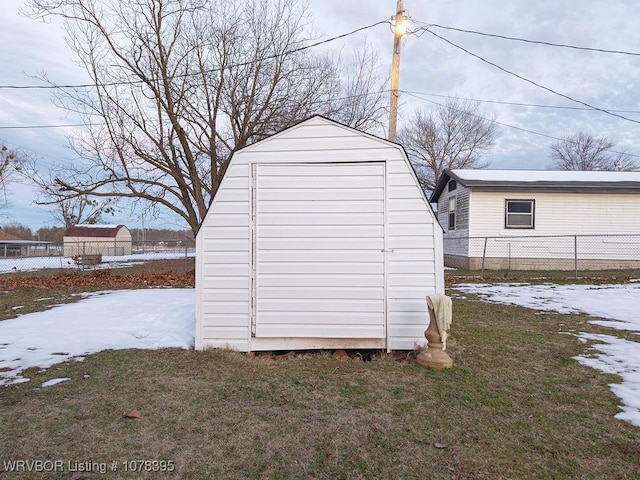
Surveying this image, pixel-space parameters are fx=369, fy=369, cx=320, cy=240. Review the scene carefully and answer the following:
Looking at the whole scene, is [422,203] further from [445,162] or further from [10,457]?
[445,162]

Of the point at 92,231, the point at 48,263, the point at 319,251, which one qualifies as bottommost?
the point at 48,263

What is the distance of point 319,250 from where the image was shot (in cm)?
457

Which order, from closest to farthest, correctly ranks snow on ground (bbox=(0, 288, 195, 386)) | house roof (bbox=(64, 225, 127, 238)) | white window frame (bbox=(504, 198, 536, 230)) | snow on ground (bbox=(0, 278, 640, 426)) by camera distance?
snow on ground (bbox=(0, 278, 640, 426)) < snow on ground (bbox=(0, 288, 195, 386)) < white window frame (bbox=(504, 198, 536, 230)) < house roof (bbox=(64, 225, 127, 238))

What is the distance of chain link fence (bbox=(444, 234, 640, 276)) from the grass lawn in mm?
11309

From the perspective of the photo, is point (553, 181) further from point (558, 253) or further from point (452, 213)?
point (452, 213)

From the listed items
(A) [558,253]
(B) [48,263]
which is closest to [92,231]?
(B) [48,263]

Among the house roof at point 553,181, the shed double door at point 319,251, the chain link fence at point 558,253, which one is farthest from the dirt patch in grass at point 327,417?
the house roof at point 553,181

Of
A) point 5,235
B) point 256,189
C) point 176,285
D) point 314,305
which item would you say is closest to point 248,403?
point 314,305

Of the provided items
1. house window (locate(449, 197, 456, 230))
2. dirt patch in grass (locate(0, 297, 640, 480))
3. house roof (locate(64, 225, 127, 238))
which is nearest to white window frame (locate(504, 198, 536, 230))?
house window (locate(449, 197, 456, 230))

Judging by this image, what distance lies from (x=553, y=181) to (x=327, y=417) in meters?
15.5

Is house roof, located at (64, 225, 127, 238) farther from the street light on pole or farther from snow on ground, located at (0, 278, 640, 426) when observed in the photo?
the street light on pole

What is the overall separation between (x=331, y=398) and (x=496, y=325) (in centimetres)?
381

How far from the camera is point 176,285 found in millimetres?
10992

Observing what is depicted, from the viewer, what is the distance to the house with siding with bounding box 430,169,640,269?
579 inches
